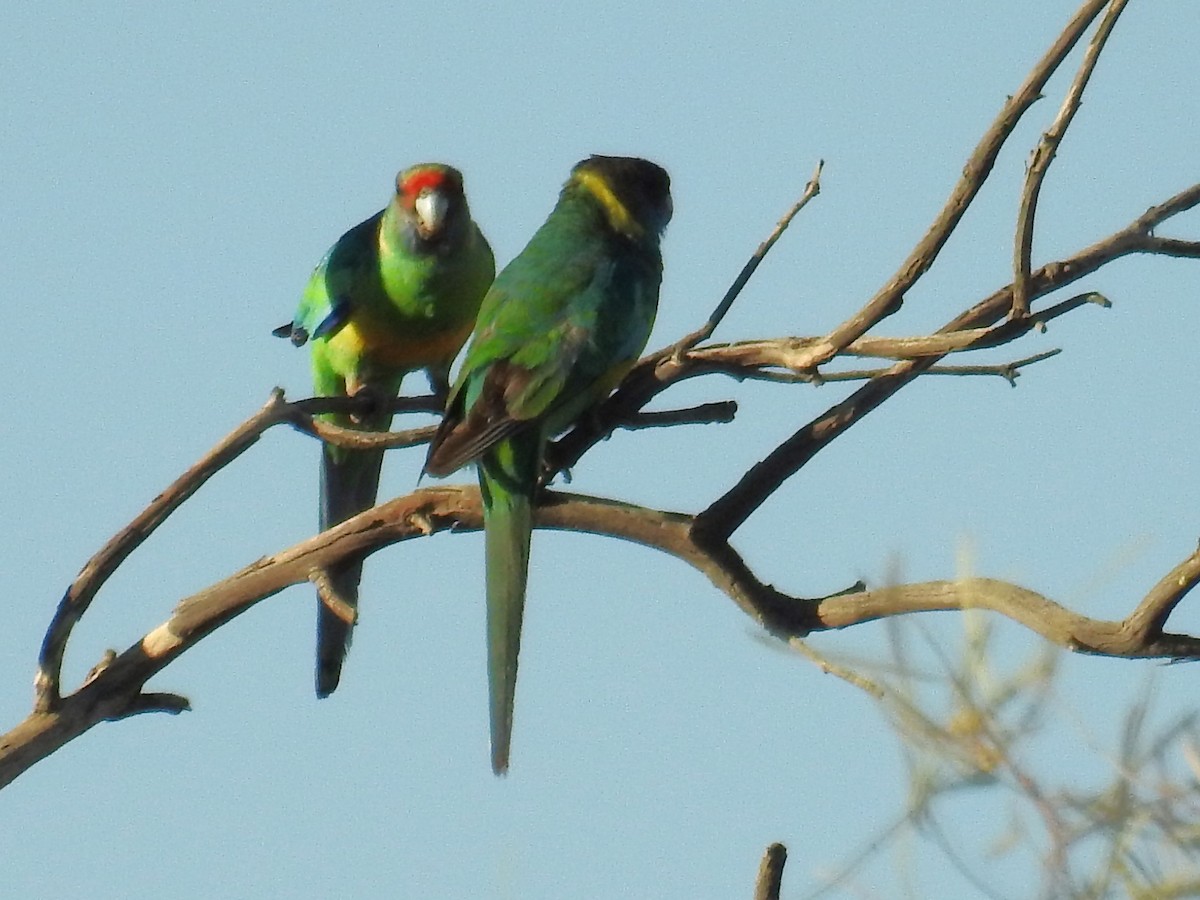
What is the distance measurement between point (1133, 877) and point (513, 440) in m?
1.93

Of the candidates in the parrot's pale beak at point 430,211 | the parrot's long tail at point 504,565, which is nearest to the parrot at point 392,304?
the parrot's pale beak at point 430,211

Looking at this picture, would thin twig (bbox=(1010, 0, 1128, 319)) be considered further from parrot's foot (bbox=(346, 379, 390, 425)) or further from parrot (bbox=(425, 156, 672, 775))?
parrot's foot (bbox=(346, 379, 390, 425))

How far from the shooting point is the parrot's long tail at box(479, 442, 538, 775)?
336 centimetres

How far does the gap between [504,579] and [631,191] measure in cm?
118

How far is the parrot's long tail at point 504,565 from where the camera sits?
3.36 m

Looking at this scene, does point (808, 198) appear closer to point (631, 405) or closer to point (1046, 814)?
point (631, 405)

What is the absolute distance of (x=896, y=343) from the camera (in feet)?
8.91

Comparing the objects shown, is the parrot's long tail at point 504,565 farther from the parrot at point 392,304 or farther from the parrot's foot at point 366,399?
the parrot at point 392,304

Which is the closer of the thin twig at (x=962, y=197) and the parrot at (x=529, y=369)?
the thin twig at (x=962, y=197)

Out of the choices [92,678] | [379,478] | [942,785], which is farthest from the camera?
[379,478]

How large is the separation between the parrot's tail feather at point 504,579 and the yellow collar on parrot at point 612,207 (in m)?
0.86

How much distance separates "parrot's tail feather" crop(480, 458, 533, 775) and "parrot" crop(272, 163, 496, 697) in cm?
139

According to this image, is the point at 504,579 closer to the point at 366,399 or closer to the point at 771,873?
the point at 366,399

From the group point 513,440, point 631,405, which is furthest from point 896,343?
point 513,440
